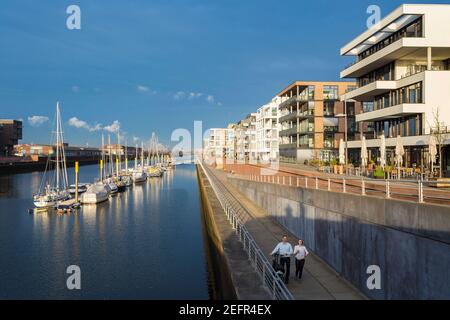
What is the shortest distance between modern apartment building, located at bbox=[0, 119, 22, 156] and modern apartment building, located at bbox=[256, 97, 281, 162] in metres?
114

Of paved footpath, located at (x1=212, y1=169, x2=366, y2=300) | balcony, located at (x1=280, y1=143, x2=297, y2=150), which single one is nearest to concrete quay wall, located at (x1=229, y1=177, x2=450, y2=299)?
paved footpath, located at (x1=212, y1=169, x2=366, y2=300)

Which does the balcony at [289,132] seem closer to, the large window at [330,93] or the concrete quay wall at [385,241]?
the large window at [330,93]

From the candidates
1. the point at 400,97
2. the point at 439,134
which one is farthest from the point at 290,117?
the point at 439,134

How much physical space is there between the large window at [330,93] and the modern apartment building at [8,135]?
139m

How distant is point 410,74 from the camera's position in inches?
1423

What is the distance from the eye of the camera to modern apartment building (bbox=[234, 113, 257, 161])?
118556 mm

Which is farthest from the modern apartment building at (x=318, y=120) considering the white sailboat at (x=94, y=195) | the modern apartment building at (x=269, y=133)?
the white sailboat at (x=94, y=195)

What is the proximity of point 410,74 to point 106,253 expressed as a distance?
1261 inches

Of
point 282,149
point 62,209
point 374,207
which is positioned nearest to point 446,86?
point 374,207

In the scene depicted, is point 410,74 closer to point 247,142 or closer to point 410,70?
point 410,70

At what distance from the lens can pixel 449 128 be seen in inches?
1283
